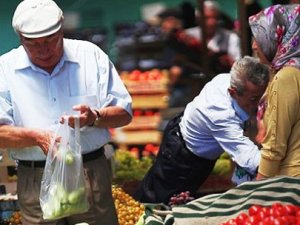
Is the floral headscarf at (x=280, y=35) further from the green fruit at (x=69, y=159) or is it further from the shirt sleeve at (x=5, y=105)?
the shirt sleeve at (x=5, y=105)

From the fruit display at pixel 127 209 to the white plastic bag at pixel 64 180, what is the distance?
132 cm

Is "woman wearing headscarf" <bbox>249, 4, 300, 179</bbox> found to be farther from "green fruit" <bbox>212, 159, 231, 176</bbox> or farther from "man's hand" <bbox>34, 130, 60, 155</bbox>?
"green fruit" <bbox>212, 159, 231, 176</bbox>

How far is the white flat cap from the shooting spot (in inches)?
181

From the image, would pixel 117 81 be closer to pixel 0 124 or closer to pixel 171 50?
pixel 0 124

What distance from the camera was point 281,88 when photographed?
4.43 metres

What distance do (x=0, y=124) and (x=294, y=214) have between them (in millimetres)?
1669

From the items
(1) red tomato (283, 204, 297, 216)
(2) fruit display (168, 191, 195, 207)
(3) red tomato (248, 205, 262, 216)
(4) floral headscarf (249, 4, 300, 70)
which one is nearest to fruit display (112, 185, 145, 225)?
(2) fruit display (168, 191, 195, 207)

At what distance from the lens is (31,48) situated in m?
4.70

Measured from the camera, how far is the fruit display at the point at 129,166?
763 cm

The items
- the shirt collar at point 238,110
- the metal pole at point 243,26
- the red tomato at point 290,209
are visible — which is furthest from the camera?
the metal pole at point 243,26

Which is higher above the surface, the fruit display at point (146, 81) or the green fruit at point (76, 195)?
the green fruit at point (76, 195)

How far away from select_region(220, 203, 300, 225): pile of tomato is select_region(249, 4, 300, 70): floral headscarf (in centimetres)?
90

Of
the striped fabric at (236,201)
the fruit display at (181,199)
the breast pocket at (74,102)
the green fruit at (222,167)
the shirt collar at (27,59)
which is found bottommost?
the green fruit at (222,167)

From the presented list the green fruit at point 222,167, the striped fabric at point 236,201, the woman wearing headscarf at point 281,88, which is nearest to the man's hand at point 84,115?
the striped fabric at point 236,201
